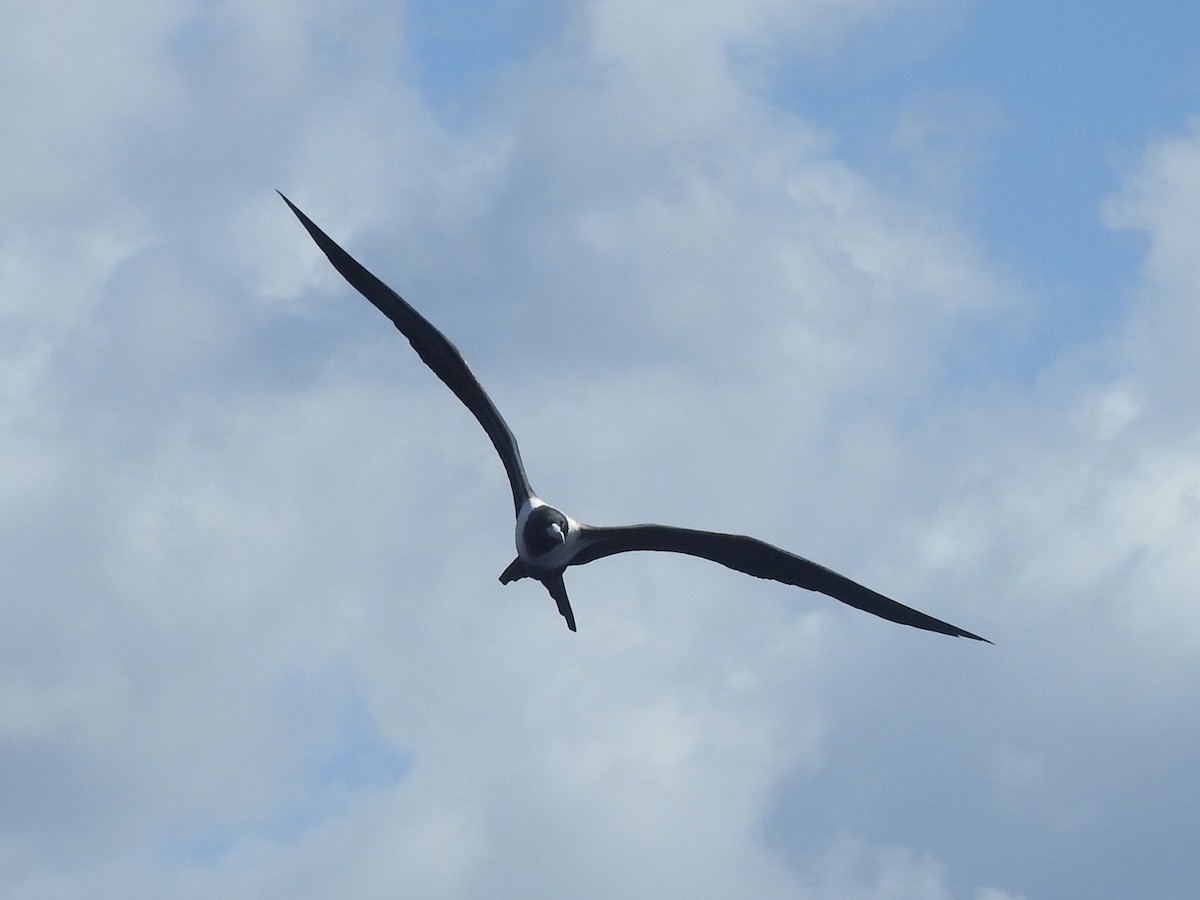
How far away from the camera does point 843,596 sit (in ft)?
154

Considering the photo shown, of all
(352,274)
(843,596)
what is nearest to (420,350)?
(352,274)

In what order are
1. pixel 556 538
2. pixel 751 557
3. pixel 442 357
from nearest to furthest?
Answer: pixel 556 538
pixel 442 357
pixel 751 557

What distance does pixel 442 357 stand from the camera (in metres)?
44.8

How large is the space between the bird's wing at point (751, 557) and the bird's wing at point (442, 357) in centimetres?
253

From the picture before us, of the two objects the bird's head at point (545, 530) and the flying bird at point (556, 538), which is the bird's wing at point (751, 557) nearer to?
the flying bird at point (556, 538)

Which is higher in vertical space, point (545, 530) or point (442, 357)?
point (442, 357)

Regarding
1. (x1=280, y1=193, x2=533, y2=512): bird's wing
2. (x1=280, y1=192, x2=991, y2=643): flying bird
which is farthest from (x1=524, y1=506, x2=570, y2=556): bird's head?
(x1=280, y1=193, x2=533, y2=512): bird's wing

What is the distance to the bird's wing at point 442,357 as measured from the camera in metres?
44.3

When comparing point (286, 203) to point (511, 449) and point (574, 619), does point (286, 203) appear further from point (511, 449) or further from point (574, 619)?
point (574, 619)

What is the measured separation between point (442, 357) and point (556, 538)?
18.6 ft

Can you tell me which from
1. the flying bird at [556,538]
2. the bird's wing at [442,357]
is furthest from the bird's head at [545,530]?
the bird's wing at [442,357]

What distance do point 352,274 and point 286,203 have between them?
10.2 ft

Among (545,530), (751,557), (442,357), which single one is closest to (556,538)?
(545,530)

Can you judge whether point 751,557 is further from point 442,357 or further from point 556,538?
point 442,357
